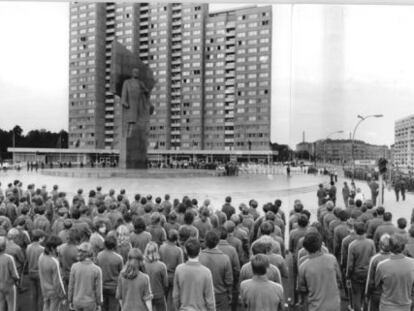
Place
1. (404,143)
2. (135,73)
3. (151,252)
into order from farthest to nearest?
(135,73) → (404,143) → (151,252)

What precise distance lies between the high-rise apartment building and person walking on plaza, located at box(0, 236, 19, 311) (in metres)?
79.2

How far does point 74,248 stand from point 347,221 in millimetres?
4386

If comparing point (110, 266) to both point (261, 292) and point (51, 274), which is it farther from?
point (261, 292)

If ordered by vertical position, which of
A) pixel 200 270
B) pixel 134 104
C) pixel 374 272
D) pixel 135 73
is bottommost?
pixel 374 272

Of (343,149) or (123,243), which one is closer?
(123,243)

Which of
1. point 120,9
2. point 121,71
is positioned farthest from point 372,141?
point 120,9

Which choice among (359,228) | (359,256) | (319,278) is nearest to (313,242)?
(319,278)

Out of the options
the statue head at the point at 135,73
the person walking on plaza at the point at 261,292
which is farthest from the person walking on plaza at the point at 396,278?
the statue head at the point at 135,73

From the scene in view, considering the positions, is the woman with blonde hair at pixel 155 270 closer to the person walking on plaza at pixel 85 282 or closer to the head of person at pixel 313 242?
the person walking on plaza at pixel 85 282

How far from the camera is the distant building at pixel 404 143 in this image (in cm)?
1442

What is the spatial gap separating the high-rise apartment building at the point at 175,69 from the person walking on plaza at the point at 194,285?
79.9 metres

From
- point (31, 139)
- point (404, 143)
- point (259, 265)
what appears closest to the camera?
point (259, 265)

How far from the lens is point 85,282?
13.3 feet

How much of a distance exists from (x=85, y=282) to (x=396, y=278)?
3343mm
